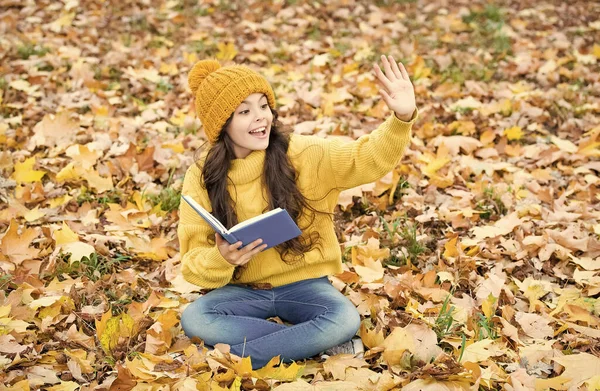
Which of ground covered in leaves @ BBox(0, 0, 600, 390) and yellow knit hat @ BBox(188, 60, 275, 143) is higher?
yellow knit hat @ BBox(188, 60, 275, 143)

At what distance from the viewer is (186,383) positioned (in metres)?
2.25

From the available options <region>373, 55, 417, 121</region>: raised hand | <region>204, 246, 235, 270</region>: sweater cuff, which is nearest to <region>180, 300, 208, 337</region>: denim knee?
<region>204, 246, 235, 270</region>: sweater cuff

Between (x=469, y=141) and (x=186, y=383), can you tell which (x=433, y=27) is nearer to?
(x=469, y=141)

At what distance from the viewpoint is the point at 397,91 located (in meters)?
2.44

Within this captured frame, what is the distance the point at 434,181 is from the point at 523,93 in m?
1.65

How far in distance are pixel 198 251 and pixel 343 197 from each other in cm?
117

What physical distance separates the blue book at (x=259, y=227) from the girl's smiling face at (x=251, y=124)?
448 mm

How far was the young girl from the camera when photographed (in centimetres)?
253

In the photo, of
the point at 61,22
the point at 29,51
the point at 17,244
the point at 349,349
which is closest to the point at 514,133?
the point at 349,349

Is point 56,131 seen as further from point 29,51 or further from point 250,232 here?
point 250,232

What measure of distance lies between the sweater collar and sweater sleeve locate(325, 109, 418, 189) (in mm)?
287

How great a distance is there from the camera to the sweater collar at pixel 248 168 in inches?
108

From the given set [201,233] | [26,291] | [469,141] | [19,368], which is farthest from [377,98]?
[19,368]

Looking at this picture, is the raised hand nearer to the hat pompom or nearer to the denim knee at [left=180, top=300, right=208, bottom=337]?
the hat pompom
